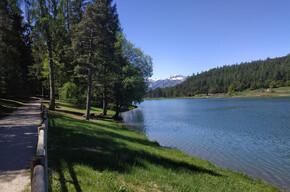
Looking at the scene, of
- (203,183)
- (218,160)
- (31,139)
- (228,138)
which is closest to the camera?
(203,183)

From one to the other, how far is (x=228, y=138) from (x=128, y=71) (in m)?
20.6

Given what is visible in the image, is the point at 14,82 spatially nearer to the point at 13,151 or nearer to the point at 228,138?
the point at 13,151

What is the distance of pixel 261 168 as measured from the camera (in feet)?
40.9

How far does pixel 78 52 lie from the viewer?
869 inches

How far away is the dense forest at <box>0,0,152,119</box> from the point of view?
20.2 meters

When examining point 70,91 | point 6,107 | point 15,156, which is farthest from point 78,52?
point 15,156

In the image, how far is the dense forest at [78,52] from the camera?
797 inches

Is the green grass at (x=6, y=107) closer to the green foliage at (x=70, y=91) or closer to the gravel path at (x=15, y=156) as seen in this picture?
the green foliage at (x=70, y=91)

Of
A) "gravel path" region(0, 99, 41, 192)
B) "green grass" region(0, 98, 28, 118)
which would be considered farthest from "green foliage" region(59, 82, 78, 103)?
"gravel path" region(0, 99, 41, 192)

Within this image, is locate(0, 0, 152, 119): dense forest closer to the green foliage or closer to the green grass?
the green foliage

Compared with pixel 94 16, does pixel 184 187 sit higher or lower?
lower

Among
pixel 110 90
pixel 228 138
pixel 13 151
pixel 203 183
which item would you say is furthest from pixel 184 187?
pixel 110 90

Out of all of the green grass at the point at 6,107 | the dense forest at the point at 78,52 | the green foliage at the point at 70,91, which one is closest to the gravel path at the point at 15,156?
the green grass at the point at 6,107

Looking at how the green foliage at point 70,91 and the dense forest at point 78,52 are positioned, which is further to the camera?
the green foliage at point 70,91
